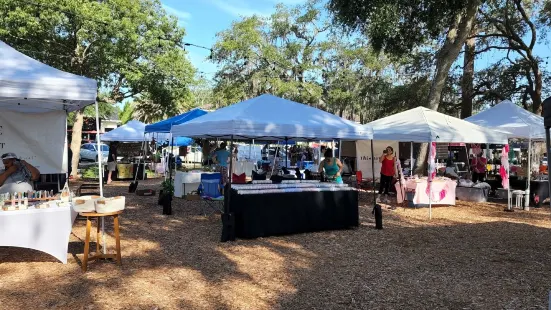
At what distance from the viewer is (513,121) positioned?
12016 millimetres

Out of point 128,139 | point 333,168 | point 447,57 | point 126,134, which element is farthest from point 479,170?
point 126,134

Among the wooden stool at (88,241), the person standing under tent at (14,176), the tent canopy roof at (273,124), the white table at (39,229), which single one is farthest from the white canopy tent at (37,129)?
the wooden stool at (88,241)

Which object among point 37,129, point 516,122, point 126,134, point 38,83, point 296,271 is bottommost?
point 296,271

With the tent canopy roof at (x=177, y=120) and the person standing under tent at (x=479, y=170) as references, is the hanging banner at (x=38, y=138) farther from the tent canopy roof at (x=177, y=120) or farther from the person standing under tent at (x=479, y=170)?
the person standing under tent at (x=479, y=170)

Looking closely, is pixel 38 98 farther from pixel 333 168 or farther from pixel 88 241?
pixel 333 168

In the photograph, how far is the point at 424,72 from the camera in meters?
20.5

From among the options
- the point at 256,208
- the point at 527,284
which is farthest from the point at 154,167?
the point at 527,284

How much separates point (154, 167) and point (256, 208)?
15436 mm

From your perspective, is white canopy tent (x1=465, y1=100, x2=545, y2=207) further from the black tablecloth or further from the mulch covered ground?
the black tablecloth

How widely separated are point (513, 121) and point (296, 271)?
9735 mm

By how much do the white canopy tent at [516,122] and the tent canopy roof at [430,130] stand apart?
72 cm

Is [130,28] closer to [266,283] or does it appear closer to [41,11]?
[41,11]

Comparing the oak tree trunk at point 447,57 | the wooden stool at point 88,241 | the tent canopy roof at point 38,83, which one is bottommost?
the wooden stool at point 88,241

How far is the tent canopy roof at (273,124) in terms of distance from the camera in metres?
6.75
